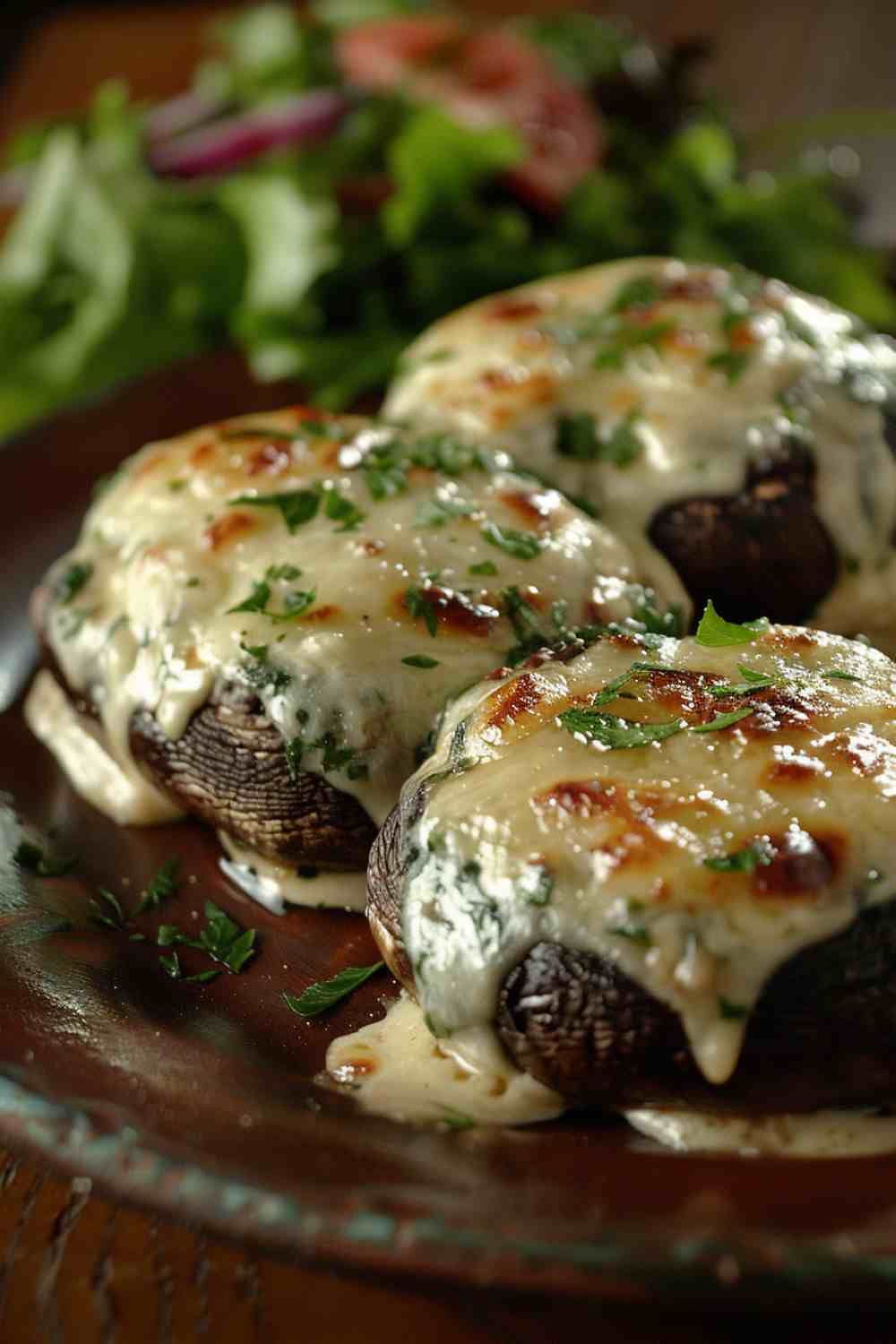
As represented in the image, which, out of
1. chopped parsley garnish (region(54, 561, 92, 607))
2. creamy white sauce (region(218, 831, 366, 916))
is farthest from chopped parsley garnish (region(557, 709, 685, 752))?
chopped parsley garnish (region(54, 561, 92, 607))

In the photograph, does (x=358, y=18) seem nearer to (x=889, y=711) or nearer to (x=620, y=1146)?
(x=889, y=711)

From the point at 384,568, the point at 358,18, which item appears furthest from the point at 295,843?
the point at 358,18

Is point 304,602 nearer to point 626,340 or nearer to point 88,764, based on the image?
point 88,764

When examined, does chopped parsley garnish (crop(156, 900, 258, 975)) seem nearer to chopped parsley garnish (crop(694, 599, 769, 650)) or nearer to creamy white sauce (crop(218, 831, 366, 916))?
creamy white sauce (crop(218, 831, 366, 916))

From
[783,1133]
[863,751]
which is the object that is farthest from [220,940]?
[863,751]

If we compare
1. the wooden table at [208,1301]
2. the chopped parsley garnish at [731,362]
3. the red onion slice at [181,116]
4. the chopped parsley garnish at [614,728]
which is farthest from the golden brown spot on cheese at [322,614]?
the red onion slice at [181,116]

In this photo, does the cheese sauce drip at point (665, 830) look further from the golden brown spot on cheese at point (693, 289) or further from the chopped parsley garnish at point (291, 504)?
the golden brown spot on cheese at point (693, 289)
